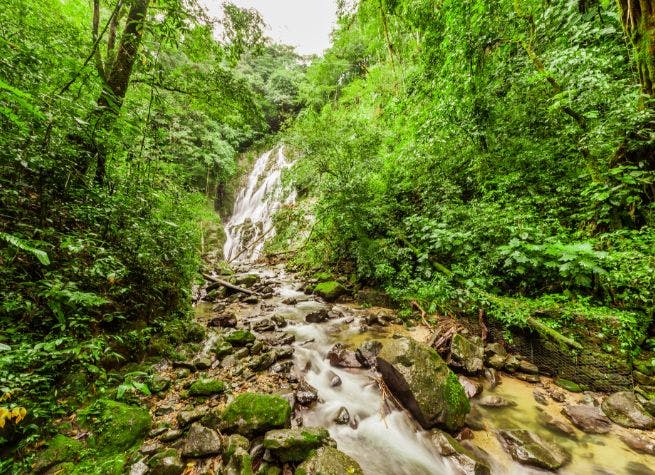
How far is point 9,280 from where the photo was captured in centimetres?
239

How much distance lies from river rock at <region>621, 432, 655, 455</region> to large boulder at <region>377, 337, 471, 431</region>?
151 cm

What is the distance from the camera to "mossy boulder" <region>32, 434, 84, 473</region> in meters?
2.06

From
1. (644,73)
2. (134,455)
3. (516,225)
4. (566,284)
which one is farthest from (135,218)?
(644,73)

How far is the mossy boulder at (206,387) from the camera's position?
333 centimetres

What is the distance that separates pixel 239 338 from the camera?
4746mm

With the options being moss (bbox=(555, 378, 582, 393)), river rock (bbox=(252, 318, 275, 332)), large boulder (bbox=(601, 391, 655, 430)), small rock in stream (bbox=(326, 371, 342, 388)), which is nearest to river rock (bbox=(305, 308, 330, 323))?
river rock (bbox=(252, 318, 275, 332))

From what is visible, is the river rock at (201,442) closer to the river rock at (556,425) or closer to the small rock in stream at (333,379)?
the small rock in stream at (333,379)

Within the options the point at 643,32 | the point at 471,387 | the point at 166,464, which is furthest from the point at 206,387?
the point at 643,32

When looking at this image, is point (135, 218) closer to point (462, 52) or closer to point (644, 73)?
point (462, 52)

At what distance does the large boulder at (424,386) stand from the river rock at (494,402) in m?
0.39

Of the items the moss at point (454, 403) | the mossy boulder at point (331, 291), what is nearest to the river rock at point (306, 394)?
the moss at point (454, 403)

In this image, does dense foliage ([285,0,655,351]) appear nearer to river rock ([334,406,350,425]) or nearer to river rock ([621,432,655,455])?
river rock ([621,432,655,455])

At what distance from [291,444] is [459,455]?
69.6 inches

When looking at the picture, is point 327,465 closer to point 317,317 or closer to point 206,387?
point 206,387
